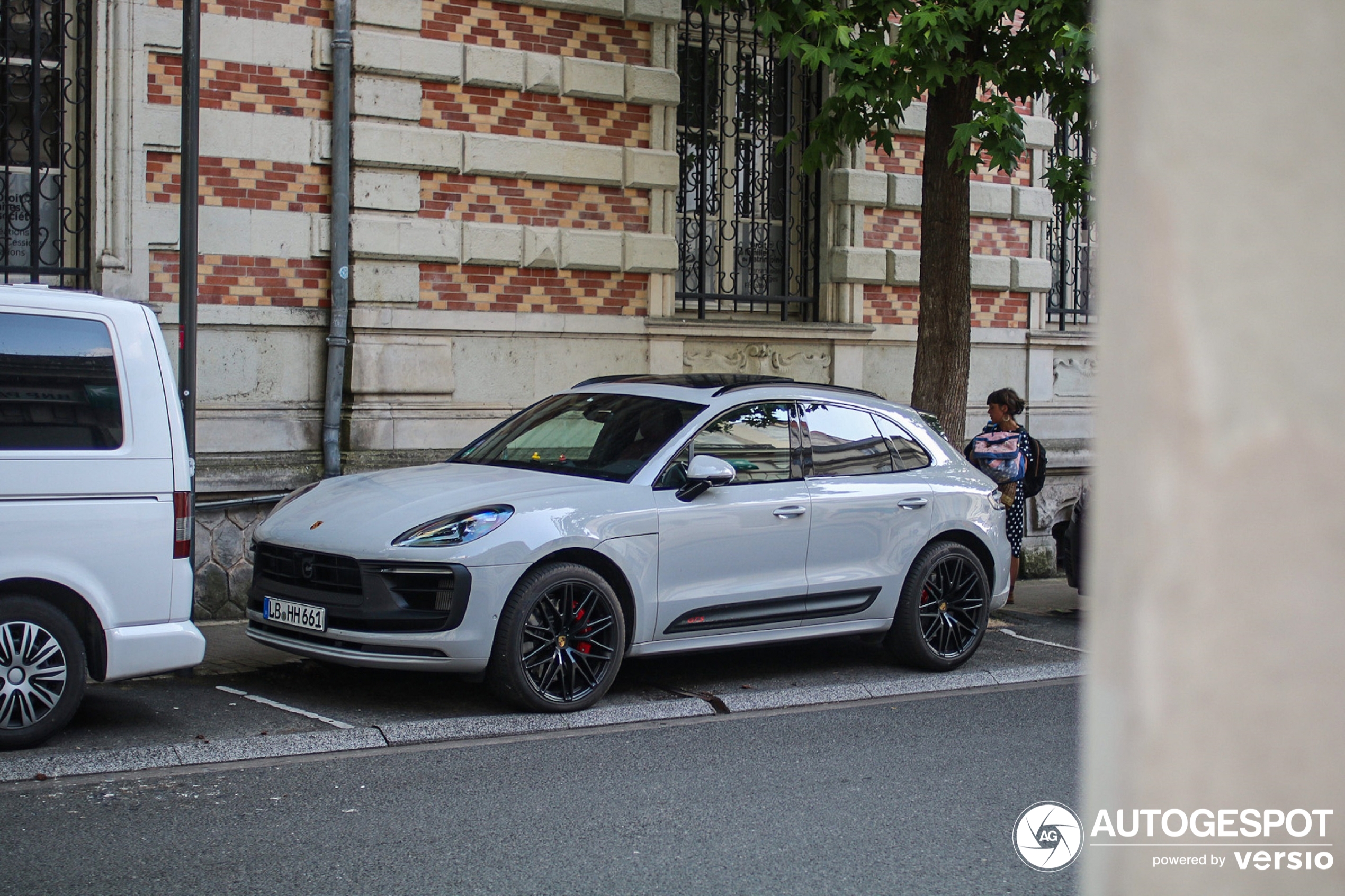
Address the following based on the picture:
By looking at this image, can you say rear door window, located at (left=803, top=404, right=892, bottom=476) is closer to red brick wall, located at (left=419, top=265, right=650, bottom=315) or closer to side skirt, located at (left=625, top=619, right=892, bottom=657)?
side skirt, located at (left=625, top=619, right=892, bottom=657)

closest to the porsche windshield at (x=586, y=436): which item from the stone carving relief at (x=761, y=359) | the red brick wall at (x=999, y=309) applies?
the stone carving relief at (x=761, y=359)

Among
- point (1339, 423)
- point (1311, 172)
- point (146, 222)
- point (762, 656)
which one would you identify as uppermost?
point (146, 222)

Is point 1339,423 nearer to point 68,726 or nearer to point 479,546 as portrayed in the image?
point 479,546

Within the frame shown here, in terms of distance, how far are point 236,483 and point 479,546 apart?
4267 mm

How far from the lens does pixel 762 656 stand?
8.59m

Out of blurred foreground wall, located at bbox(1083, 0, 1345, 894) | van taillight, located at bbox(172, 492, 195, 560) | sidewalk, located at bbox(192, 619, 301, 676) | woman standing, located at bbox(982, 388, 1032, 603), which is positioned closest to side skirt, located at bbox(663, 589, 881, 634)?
sidewalk, located at bbox(192, 619, 301, 676)

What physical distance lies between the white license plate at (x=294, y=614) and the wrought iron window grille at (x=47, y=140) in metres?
4.30

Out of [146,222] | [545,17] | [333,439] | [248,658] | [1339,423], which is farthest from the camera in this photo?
[545,17]

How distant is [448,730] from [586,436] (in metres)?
1.96

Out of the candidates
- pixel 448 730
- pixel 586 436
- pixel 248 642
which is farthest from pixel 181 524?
pixel 248 642

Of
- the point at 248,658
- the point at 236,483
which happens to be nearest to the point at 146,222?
the point at 236,483

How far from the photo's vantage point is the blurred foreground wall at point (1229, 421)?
0.81m

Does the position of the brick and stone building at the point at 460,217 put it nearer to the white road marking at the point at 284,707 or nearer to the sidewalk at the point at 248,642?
the sidewalk at the point at 248,642

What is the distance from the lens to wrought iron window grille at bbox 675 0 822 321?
12.5 metres
